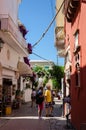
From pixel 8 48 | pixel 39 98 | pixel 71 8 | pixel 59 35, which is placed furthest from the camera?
pixel 8 48

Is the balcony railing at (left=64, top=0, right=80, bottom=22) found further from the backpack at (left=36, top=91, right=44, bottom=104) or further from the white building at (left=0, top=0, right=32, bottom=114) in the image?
the white building at (left=0, top=0, right=32, bottom=114)

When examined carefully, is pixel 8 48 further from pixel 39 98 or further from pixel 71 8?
pixel 71 8

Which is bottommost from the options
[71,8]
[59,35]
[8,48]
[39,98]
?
[39,98]

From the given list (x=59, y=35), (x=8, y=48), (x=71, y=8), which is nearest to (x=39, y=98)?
(x=59, y=35)

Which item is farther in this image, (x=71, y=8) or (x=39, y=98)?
(x=39, y=98)

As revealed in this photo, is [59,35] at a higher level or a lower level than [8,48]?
higher

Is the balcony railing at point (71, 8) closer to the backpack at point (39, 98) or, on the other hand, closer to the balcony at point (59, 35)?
the backpack at point (39, 98)

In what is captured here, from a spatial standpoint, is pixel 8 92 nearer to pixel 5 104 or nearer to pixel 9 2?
pixel 5 104

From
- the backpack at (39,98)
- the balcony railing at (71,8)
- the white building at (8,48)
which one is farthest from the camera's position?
the white building at (8,48)

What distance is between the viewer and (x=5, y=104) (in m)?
21.7

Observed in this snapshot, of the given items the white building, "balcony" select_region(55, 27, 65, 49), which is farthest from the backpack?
"balcony" select_region(55, 27, 65, 49)

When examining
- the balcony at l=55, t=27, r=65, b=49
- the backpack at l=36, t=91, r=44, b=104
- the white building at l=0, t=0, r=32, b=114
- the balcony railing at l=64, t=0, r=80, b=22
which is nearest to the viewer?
the balcony railing at l=64, t=0, r=80, b=22

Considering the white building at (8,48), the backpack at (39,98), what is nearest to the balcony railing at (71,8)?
the backpack at (39,98)

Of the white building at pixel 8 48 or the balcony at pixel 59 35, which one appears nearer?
the white building at pixel 8 48
